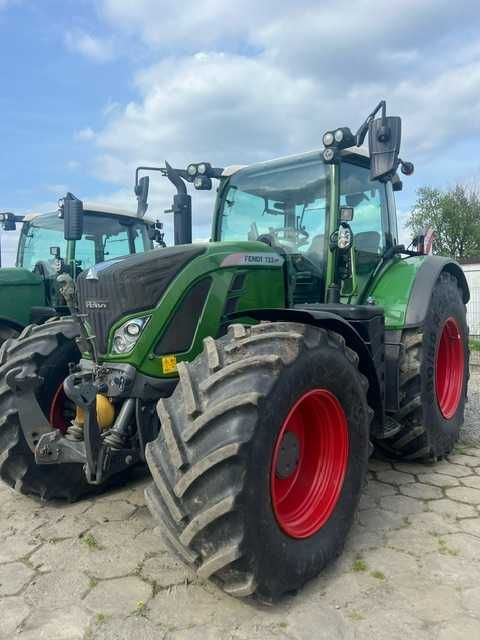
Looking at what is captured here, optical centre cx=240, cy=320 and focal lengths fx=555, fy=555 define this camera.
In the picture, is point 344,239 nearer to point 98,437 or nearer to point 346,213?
point 346,213

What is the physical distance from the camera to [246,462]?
2.16m

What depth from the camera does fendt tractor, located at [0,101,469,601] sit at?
221cm

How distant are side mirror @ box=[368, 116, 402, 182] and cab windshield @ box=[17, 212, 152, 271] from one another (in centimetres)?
429

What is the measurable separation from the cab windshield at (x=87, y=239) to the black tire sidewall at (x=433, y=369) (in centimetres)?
405

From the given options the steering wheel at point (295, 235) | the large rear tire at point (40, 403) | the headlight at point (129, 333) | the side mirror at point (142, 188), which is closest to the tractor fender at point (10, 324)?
the side mirror at point (142, 188)

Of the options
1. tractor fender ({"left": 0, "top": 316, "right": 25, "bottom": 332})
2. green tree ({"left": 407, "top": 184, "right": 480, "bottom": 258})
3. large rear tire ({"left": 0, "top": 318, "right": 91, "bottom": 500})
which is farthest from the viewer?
green tree ({"left": 407, "top": 184, "right": 480, "bottom": 258})

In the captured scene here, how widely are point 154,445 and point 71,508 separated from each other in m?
1.50

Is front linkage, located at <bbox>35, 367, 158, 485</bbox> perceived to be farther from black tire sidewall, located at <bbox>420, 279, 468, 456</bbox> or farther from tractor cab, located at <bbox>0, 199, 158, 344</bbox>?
tractor cab, located at <bbox>0, 199, 158, 344</bbox>

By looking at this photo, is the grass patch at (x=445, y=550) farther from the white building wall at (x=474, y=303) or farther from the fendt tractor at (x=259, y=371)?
the white building wall at (x=474, y=303)

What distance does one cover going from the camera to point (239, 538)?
7.03 feet

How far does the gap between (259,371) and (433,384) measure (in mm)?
2198

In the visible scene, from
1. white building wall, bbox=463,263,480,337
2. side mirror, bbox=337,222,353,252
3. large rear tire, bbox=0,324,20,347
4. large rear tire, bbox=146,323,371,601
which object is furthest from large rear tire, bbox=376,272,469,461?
white building wall, bbox=463,263,480,337

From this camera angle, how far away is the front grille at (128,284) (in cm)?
288

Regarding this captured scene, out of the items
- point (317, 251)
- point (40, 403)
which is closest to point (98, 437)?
point (40, 403)
